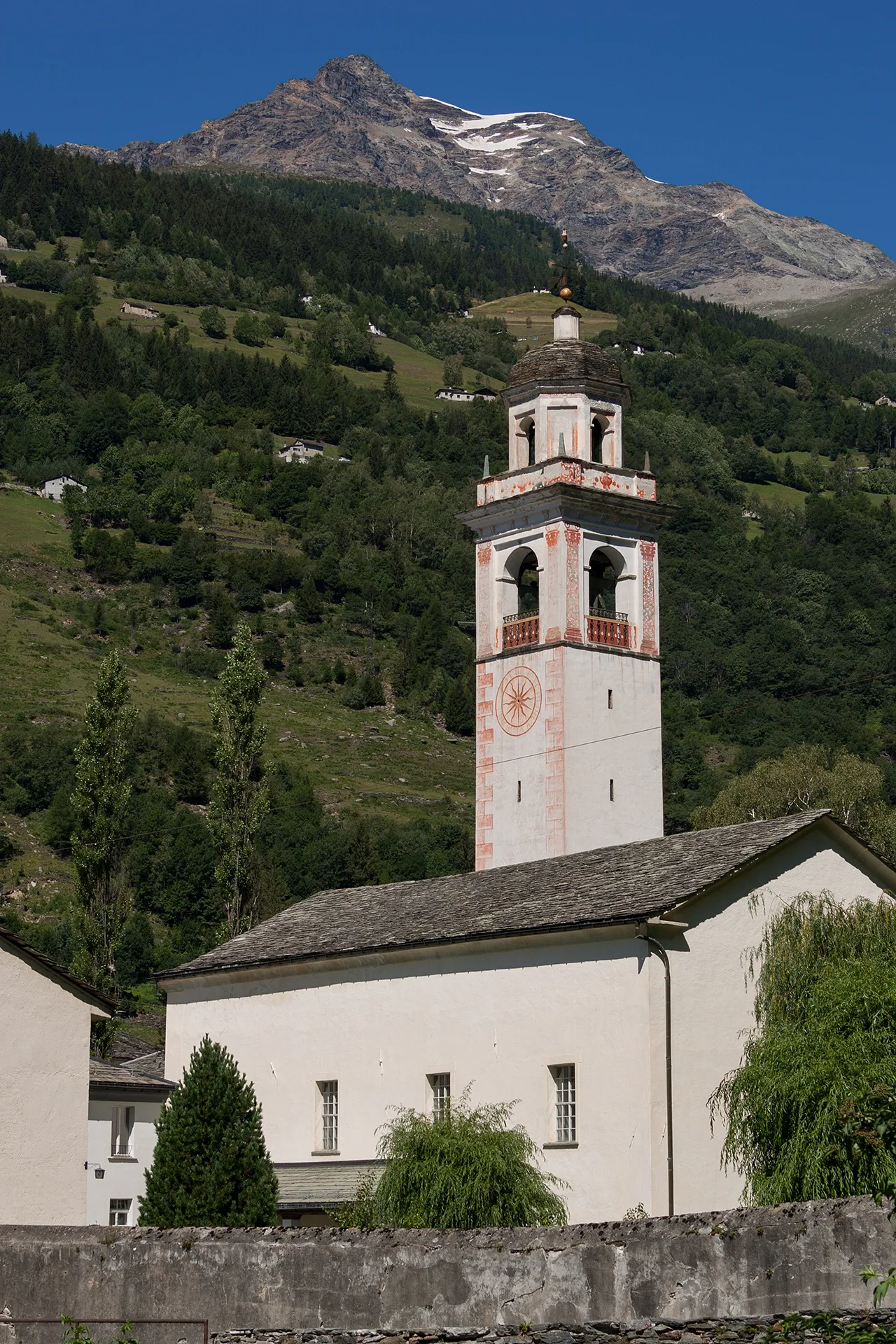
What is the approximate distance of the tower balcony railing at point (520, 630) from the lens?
55.0 m

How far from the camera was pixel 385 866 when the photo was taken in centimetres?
12925

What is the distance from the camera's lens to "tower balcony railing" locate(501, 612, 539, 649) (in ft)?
180

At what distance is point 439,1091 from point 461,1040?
1422 millimetres

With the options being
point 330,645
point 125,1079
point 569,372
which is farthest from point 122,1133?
point 330,645

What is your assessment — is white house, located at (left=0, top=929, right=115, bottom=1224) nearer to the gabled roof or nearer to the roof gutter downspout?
the gabled roof

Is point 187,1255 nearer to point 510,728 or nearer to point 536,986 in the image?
point 536,986

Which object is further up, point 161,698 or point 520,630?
point 161,698

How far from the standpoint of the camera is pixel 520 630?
5534 centimetres

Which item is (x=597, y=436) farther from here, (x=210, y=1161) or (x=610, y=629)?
(x=210, y=1161)

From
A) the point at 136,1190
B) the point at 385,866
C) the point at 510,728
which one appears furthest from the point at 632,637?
the point at 385,866

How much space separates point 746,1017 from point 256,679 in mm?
31650

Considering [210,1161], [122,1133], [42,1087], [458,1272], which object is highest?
[42,1087]

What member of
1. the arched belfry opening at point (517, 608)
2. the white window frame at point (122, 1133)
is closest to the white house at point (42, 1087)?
the white window frame at point (122, 1133)

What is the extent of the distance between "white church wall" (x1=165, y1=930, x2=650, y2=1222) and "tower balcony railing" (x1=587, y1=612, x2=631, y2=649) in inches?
577
